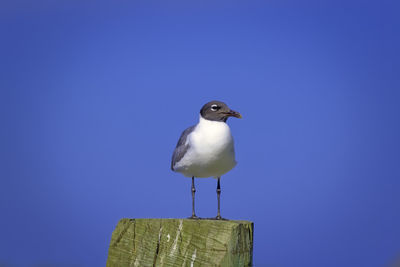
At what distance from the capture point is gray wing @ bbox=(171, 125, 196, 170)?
24.4ft

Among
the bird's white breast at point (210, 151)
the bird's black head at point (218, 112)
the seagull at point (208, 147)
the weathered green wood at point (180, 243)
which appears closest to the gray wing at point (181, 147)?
the seagull at point (208, 147)

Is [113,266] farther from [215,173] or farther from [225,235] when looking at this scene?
[215,173]

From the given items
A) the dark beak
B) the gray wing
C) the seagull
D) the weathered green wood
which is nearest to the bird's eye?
the seagull

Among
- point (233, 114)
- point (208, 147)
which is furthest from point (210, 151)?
point (233, 114)

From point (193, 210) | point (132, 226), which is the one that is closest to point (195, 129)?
point (193, 210)

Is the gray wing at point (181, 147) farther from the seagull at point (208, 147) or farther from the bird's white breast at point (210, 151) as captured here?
the bird's white breast at point (210, 151)

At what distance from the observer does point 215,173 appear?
24.0ft

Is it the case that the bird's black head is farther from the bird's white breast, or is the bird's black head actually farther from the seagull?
the bird's white breast

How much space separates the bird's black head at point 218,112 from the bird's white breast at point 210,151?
12 cm

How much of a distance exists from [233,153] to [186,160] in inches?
26.9

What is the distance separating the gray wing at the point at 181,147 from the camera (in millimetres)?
7429

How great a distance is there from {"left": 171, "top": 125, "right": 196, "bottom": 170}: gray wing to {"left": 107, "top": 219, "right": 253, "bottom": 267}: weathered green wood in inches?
84.4

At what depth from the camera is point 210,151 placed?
7035 mm

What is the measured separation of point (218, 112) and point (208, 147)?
683 millimetres
